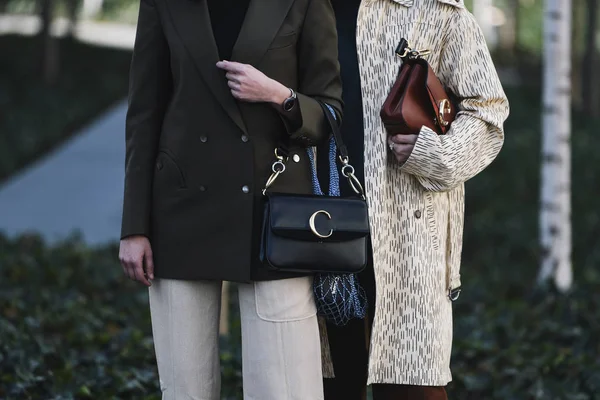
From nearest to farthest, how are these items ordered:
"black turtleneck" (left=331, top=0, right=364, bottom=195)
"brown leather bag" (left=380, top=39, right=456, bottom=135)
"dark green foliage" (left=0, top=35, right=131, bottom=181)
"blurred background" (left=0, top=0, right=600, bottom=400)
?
"brown leather bag" (left=380, top=39, right=456, bottom=135)
"black turtleneck" (left=331, top=0, right=364, bottom=195)
"blurred background" (left=0, top=0, right=600, bottom=400)
"dark green foliage" (left=0, top=35, right=131, bottom=181)

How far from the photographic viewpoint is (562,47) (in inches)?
287

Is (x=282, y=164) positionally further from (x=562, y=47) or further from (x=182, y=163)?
(x=562, y=47)

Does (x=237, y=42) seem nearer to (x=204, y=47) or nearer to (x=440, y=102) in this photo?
(x=204, y=47)

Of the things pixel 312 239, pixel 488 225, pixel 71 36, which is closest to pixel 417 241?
pixel 312 239

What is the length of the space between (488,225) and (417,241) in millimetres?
6662

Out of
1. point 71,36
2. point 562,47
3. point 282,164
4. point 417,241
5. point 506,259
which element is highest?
point 71,36

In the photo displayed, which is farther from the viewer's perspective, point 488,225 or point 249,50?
point 488,225

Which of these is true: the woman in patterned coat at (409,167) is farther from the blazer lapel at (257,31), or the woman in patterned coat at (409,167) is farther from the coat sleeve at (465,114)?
the blazer lapel at (257,31)

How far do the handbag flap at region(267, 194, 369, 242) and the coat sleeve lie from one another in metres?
0.31

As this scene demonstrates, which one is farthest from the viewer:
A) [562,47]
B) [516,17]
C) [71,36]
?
[516,17]

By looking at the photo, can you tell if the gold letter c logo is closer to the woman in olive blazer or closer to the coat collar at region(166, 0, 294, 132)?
the woman in olive blazer

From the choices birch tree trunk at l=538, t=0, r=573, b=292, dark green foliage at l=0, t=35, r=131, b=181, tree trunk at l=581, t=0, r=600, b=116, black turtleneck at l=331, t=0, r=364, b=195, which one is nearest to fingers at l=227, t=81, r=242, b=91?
black turtleneck at l=331, t=0, r=364, b=195

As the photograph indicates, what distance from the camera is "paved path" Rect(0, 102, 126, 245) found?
10.3 meters

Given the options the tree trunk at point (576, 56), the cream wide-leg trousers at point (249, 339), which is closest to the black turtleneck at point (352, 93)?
the cream wide-leg trousers at point (249, 339)
